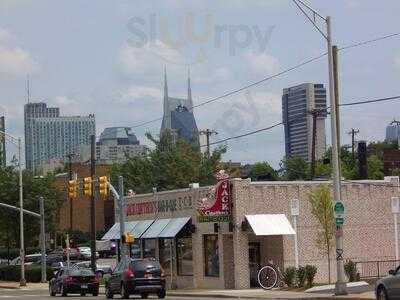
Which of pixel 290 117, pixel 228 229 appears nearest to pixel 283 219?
pixel 228 229

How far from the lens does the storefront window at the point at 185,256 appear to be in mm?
46875

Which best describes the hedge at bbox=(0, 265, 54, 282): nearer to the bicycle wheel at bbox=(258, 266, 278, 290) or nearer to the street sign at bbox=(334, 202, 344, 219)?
the bicycle wheel at bbox=(258, 266, 278, 290)

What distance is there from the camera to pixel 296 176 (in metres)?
125

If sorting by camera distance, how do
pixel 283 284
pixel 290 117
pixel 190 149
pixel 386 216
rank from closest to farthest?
pixel 283 284 < pixel 386 216 < pixel 290 117 < pixel 190 149

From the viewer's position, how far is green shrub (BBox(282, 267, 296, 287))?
129 feet

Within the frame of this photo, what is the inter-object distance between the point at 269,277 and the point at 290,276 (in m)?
1.75

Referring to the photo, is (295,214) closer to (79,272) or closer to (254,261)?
(254,261)

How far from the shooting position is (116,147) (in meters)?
121

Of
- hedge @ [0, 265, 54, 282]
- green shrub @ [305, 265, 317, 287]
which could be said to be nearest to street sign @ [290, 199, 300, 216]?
green shrub @ [305, 265, 317, 287]

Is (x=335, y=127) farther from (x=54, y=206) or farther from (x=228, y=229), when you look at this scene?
(x=54, y=206)

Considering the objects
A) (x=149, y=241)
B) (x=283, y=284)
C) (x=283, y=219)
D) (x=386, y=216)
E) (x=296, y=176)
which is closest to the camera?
(x=283, y=284)

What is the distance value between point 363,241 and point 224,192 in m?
7.77

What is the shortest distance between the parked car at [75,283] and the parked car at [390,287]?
844 inches

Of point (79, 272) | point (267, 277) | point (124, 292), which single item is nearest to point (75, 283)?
point (79, 272)
